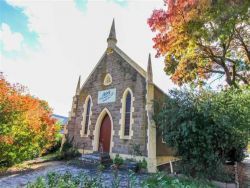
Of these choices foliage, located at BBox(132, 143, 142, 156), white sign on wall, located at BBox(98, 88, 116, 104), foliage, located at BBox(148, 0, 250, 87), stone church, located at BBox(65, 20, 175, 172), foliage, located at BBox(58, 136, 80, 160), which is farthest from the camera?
foliage, located at BBox(58, 136, 80, 160)

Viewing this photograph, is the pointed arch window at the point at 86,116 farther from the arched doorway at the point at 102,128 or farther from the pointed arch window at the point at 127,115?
the pointed arch window at the point at 127,115

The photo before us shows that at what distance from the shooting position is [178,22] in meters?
11.4

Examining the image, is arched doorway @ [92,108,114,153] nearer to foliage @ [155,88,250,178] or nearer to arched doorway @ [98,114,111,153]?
arched doorway @ [98,114,111,153]

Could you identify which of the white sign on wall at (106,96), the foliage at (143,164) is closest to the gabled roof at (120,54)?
the white sign on wall at (106,96)

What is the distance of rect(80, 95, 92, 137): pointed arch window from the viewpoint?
54.0 ft

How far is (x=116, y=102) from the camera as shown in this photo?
14516mm

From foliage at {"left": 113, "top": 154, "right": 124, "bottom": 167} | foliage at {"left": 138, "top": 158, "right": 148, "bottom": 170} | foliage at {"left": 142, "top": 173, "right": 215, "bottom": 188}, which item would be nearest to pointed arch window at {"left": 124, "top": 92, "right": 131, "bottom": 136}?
foliage at {"left": 113, "top": 154, "right": 124, "bottom": 167}

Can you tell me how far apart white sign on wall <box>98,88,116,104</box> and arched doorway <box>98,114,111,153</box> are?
1.21 m

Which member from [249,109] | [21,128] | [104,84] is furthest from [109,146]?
[249,109]

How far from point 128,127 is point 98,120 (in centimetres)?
300

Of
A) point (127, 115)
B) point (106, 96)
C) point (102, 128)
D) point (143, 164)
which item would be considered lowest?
point (143, 164)

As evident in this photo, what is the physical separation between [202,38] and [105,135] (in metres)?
9.33

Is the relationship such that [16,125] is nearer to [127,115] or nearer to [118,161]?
[118,161]

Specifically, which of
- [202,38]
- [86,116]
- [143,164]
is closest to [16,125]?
[86,116]
